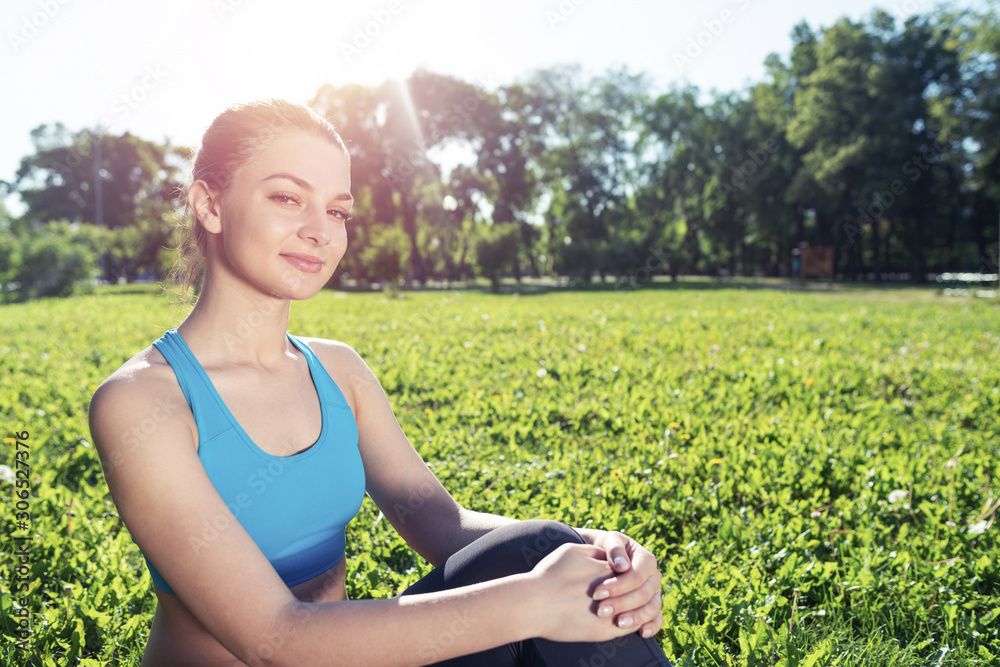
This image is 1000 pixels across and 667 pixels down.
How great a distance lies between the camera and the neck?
5.24 ft

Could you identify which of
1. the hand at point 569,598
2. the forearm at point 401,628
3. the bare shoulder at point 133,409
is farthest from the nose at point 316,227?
the hand at point 569,598

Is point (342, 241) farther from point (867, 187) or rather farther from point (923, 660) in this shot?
point (867, 187)

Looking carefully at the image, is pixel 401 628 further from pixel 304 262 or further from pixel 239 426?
pixel 304 262

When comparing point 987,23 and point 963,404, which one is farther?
point 987,23

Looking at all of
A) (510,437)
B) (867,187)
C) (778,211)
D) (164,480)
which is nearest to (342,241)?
(164,480)

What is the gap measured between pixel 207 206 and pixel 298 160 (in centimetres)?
28

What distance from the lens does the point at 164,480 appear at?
1.24 meters

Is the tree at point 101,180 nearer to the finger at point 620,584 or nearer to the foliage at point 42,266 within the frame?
the foliage at point 42,266

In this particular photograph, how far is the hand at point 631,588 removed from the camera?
1.38m

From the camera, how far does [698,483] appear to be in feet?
12.1

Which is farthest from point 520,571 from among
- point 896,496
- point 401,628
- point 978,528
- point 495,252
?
point 495,252

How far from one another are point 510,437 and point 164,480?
346 centimetres

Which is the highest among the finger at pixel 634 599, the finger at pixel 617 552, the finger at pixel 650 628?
the finger at pixel 617 552

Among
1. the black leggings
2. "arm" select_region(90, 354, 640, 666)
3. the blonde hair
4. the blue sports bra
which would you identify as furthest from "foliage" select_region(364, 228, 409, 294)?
"arm" select_region(90, 354, 640, 666)
